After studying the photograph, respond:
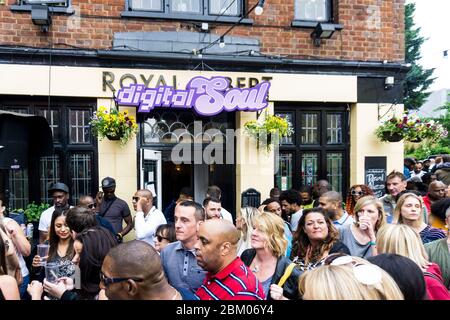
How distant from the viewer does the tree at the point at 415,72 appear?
32.7 m

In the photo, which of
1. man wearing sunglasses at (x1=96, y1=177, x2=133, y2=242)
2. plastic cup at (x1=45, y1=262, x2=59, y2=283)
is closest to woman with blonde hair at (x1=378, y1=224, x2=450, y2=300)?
plastic cup at (x1=45, y1=262, x2=59, y2=283)

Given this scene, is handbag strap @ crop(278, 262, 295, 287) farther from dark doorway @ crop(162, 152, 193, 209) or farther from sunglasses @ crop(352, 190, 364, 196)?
dark doorway @ crop(162, 152, 193, 209)

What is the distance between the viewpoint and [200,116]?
9.35 meters

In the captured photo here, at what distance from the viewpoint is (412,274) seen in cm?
244

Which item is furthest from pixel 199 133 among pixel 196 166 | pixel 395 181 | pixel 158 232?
pixel 158 232

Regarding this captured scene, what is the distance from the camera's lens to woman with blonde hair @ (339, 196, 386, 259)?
4590 millimetres

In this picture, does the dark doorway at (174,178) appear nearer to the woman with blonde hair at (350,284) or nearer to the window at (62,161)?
the window at (62,161)

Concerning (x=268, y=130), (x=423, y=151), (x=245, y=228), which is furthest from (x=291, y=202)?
(x=423, y=151)

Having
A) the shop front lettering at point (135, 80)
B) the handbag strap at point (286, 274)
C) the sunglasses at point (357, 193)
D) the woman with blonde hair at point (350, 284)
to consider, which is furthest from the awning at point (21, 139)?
the woman with blonde hair at point (350, 284)

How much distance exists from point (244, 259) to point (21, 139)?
13.7ft

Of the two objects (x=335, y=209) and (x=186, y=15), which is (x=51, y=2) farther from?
(x=335, y=209)

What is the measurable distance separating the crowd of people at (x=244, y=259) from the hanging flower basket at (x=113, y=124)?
120 inches

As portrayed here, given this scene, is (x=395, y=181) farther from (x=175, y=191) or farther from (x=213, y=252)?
(x=175, y=191)
